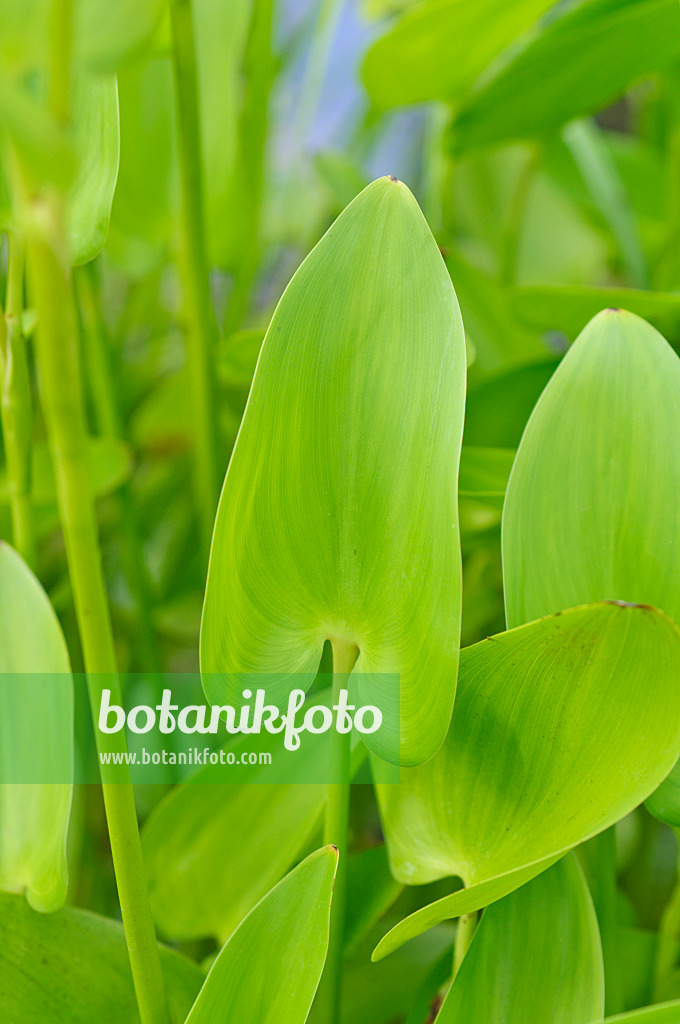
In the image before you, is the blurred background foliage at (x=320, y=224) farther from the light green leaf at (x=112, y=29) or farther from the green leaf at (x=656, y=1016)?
the green leaf at (x=656, y=1016)

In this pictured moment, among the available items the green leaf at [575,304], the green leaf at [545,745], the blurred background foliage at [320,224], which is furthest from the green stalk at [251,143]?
the green leaf at [545,745]

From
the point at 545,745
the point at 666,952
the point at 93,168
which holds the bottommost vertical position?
the point at 666,952

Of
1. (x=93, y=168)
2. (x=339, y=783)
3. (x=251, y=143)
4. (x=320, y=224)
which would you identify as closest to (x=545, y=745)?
(x=339, y=783)

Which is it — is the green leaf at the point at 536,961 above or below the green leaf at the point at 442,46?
below

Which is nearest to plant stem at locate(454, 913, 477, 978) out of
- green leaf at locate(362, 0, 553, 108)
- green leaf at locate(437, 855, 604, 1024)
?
green leaf at locate(437, 855, 604, 1024)

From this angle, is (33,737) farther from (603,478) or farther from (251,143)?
(251,143)

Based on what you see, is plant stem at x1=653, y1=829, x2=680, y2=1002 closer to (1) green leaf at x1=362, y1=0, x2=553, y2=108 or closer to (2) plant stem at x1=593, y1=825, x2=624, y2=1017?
(2) plant stem at x1=593, y1=825, x2=624, y2=1017

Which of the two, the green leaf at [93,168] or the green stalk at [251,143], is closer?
the green leaf at [93,168]

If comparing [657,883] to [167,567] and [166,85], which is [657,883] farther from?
[166,85]
